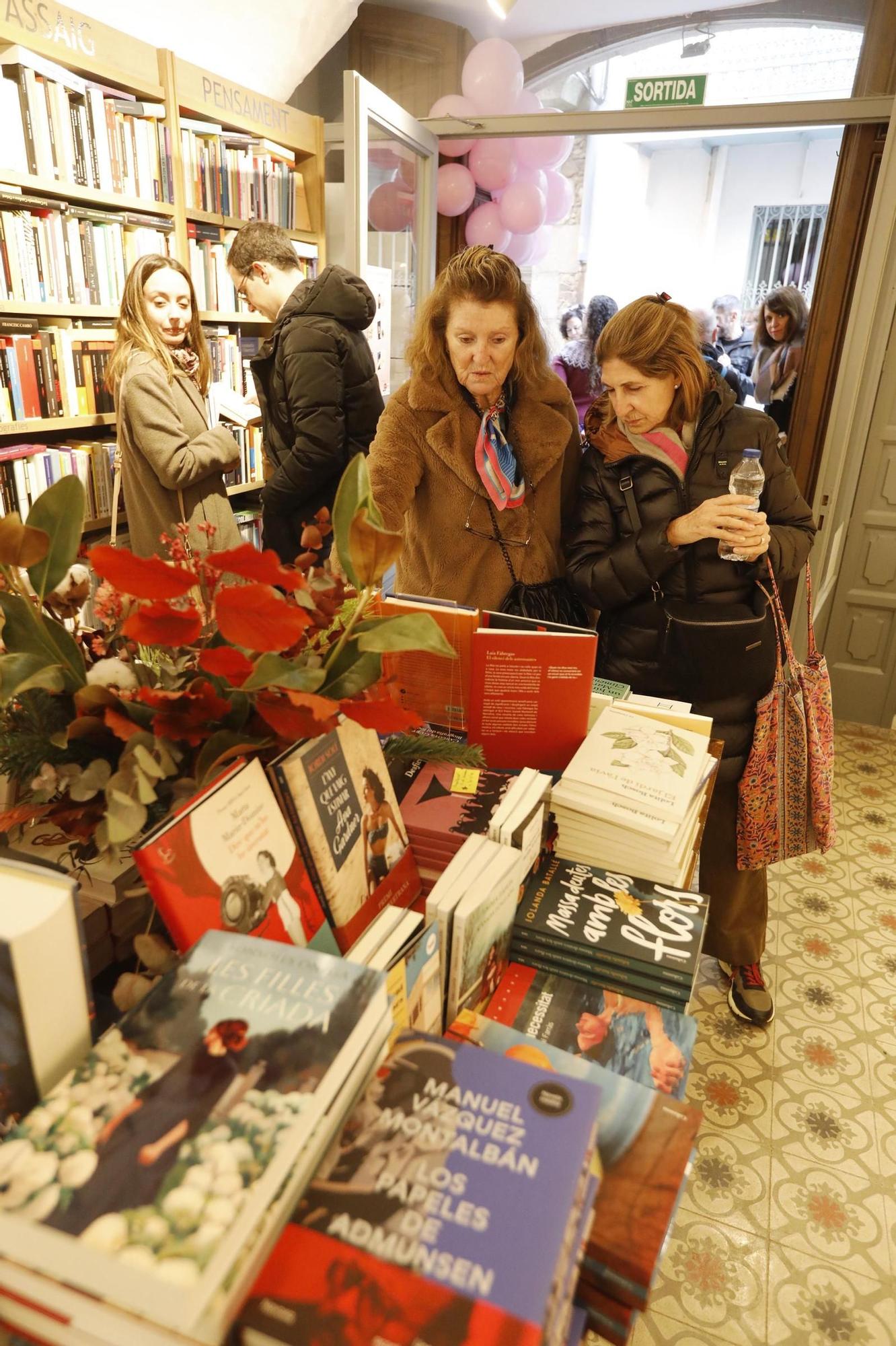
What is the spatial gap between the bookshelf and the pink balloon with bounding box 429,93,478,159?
0.55 meters

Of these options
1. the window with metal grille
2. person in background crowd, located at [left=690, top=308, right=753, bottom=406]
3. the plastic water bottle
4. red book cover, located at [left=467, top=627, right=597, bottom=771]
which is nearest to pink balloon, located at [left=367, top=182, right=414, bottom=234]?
person in background crowd, located at [left=690, top=308, right=753, bottom=406]

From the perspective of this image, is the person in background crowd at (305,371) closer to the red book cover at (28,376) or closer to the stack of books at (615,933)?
the red book cover at (28,376)

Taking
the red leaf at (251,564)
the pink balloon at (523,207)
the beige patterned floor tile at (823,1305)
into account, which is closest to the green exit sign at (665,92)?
the pink balloon at (523,207)

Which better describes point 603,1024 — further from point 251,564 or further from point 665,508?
point 665,508

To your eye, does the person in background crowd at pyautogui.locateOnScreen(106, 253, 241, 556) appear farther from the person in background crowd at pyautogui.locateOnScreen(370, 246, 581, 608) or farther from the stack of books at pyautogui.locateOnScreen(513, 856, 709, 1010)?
the stack of books at pyautogui.locateOnScreen(513, 856, 709, 1010)

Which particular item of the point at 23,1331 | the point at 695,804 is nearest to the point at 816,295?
the point at 695,804

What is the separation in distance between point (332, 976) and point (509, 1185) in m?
0.19

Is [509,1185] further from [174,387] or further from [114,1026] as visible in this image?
[174,387]

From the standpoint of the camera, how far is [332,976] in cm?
65

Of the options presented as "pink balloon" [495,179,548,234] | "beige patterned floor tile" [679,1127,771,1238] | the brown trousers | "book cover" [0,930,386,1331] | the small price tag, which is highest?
"pink balloon" [495,179,548,234]

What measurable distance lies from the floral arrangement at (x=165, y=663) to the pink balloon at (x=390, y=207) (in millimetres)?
3202

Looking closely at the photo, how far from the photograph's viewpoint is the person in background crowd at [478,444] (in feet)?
5.50

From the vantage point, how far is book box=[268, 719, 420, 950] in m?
0.83

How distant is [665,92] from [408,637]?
12.0ft
